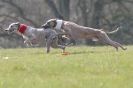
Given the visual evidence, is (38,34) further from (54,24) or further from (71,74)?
(71,74)

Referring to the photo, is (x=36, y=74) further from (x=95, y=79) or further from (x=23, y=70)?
(x=95, y=79)

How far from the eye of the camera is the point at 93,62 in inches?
603

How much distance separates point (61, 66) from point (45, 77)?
1.46 m

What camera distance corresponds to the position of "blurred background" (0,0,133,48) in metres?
Answer: 53.3

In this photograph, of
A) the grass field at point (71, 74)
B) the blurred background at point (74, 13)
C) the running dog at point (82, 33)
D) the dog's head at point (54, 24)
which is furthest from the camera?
the blurred background at point (74, 13)

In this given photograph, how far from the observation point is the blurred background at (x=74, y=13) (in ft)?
175

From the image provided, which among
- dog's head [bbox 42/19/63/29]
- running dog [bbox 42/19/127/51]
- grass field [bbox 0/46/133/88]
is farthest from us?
running dog [bbox 42/19/127/51]

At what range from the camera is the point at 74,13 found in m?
56.2

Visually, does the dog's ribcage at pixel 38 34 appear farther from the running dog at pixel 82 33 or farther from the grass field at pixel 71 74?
the grass field at pixel 71 74

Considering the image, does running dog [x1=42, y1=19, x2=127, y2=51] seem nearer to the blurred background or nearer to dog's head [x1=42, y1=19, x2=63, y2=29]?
dog's head [x1=42, y1=19, x2=63, y2=29]

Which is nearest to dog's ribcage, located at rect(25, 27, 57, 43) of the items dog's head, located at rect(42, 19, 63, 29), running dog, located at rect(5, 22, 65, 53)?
running dog, located at rect(5, 22, 65, 53)

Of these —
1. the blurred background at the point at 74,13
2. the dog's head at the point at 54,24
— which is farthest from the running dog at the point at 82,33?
the blurred background at the point at 74,13

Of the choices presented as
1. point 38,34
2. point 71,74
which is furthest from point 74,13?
point 71,74

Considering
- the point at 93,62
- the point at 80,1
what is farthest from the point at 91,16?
the point at 93,62
